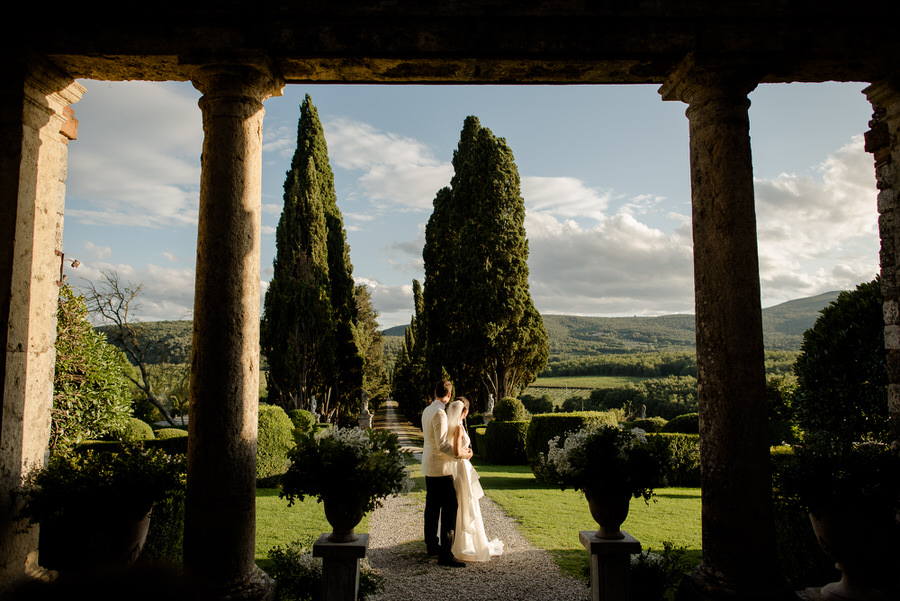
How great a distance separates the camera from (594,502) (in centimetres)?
428

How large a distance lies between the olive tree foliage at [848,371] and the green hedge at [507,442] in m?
10.1

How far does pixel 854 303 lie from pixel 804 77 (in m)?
3.40

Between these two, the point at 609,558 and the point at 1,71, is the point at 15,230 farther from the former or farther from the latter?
the point at 609,558

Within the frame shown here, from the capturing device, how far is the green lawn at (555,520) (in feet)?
21.8

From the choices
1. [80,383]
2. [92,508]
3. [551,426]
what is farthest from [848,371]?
[80,383]

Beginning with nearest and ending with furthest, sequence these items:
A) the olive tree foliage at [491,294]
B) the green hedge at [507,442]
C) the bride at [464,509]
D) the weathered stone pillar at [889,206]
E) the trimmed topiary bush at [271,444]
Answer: the weathered stone pillar at [889,206]
the bride at [464,509]
the trimmed topiary bush at [271,444]
the green hedge at [507,442]
the olive tree foliage at [491,294]

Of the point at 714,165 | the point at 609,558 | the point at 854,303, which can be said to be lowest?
the point at 609,558

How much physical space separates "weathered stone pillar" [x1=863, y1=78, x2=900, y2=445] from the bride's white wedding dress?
149 inches

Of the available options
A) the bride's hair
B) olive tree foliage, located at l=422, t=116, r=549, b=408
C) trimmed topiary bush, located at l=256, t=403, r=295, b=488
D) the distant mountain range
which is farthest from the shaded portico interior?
the distant mountain range

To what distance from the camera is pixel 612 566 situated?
4137 mm

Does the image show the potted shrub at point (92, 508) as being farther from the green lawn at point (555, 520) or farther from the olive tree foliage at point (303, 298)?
the olive tree foliage at point (303, 298)

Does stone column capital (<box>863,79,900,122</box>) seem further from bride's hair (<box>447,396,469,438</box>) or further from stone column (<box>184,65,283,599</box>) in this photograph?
stone column (<box>184,65,283,599</box>)

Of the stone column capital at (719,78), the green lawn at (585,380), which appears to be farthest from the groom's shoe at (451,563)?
the green lawn at (585,380)

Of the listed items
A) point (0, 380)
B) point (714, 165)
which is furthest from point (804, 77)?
point (0, 380)
